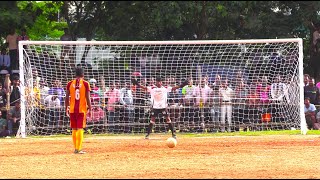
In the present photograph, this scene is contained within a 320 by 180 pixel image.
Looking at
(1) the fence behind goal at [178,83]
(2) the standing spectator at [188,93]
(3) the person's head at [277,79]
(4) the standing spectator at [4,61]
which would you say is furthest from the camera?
(4) the standing spectator at [4,61]

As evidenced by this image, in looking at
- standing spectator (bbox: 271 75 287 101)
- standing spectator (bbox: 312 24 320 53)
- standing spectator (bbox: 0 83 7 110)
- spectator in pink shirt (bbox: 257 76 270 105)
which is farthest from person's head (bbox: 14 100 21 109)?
standing spectator (bbox: 312 24 320 53)

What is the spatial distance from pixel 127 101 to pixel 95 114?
1.09 metres

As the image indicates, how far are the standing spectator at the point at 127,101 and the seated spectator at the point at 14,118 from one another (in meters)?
3.23

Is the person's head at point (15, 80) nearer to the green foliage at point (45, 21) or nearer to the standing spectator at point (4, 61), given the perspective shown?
the standing spectator at point (4, 61)

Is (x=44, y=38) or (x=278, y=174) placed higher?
(x=44, y=38)

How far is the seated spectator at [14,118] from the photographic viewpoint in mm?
26328

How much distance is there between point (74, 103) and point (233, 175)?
5.87 m

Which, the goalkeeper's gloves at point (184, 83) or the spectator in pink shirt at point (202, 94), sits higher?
the goalkeeper's gloves at point (184, 83)

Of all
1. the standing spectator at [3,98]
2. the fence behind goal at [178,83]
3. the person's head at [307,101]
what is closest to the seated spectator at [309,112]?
the person's head at [307,101]

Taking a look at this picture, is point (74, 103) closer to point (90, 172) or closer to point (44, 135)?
point (90, 172)

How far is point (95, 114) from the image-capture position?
26703 millimetres

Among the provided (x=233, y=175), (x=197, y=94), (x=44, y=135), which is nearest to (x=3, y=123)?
(x=44, y=135)

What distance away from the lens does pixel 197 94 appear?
26750 mm

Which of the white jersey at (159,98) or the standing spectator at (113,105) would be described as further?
the standing spectator at (113,105)
